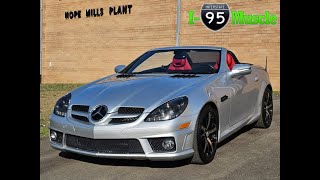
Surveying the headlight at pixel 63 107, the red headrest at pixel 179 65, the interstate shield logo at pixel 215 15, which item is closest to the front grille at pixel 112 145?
the headlight at pixel 63 107

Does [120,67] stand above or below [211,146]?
above

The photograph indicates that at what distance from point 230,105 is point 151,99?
1283 millimetres

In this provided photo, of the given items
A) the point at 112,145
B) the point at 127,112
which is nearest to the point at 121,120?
the point at 127,112

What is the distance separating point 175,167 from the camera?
14.2 ft

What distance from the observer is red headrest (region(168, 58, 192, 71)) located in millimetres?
5367

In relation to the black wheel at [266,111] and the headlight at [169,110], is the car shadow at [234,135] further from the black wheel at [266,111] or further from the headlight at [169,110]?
the headlight at [169,110]

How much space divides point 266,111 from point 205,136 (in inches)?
A: 94.2

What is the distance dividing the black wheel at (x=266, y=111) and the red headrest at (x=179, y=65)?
1.58 meters

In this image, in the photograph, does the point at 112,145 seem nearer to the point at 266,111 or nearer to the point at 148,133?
the point at 148,133

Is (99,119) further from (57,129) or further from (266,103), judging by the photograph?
(266,103)

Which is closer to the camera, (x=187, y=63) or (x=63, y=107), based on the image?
(x=63, y=107)

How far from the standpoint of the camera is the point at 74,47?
19.5m

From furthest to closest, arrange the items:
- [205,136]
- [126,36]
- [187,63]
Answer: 1. [126,36]
2. [187,63]
3. [205,136]
